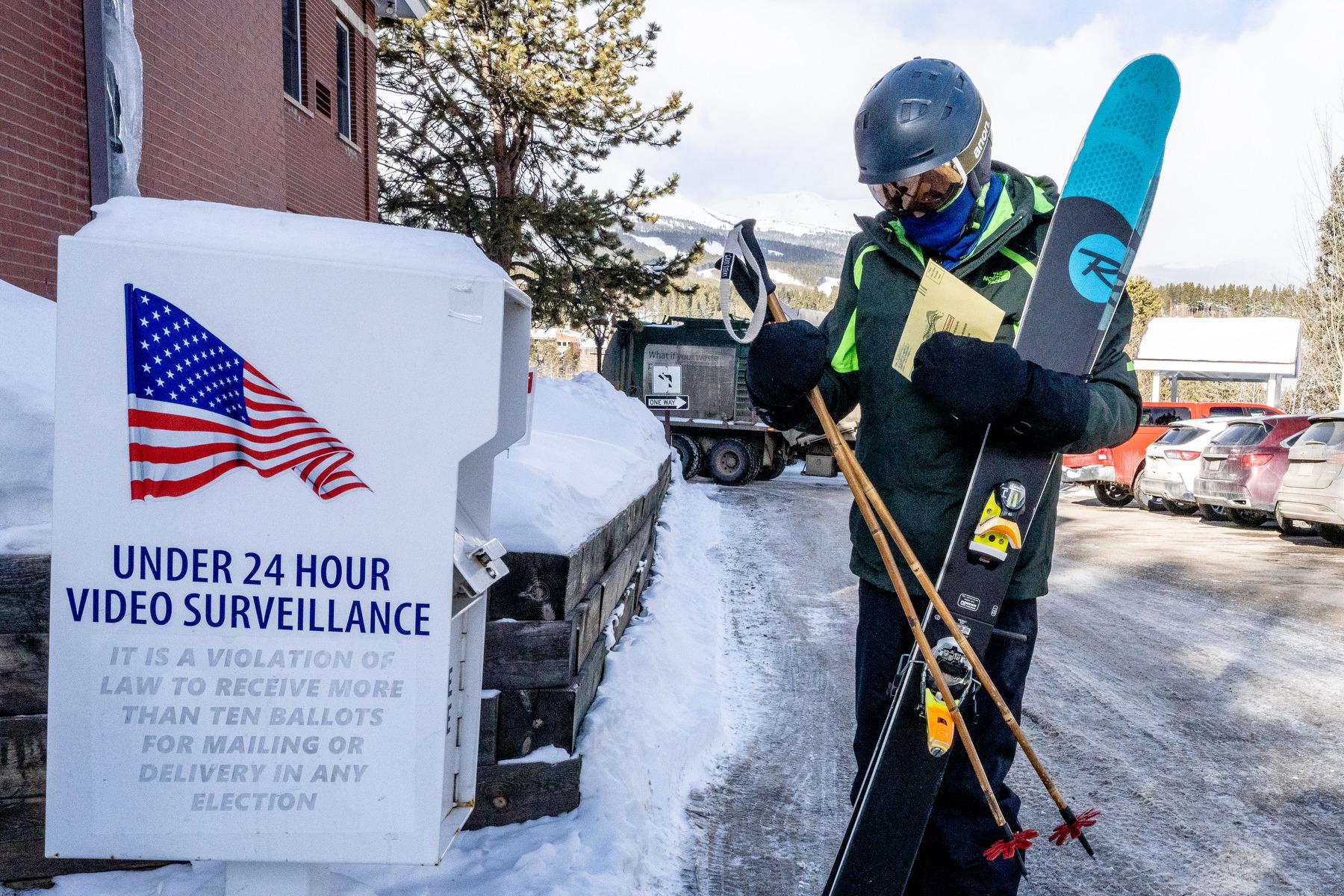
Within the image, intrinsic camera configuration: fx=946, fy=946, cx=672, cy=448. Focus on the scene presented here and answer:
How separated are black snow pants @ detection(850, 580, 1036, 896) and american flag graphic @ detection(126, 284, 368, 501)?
1243 mm

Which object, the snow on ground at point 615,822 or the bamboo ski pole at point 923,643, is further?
the snow on ground at point 615,822

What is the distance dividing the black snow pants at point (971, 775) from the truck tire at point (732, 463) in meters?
14.4

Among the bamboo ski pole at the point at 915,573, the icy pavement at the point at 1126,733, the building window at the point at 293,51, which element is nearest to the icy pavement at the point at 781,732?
the icy pavement at the point at 1126,733

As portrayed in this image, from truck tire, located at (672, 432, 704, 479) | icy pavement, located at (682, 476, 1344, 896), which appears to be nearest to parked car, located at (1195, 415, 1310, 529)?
icy pavement, located at (682, 476, 1344, 896)

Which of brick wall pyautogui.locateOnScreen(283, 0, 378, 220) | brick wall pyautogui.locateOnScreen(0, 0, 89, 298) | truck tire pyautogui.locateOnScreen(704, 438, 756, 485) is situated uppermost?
brick wall pyautogui.locateOnScreen(283, 0, 378, 220)

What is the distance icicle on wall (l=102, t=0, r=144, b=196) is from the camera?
6.18 m

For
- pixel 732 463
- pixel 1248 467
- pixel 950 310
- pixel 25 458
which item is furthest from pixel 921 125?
Answer: pixel 732 463

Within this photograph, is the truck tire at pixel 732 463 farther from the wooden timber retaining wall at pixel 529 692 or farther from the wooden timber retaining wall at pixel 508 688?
the wooden timber retaining wall at pixel 529 692

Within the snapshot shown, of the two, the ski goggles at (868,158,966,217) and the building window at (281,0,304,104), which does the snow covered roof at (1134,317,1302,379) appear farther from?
the ski goggles at (868,158,966,217)

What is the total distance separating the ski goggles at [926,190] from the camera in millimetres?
1946

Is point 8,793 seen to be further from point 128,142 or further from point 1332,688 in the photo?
point 128,142

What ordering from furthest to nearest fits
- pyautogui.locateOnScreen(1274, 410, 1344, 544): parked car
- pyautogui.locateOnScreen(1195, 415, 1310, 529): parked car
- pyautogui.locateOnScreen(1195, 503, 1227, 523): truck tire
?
1. pyautogui.locateOnScreen(1195, 503, 1227, 523): truck tire
2. pyautogui.locateOnScreen(1195, 415, 1310, 529): parked car
3. pyautogui.locateOnScreen(1274, 410, 1344, 544): parked car

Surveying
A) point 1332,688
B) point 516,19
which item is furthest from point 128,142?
point 516,19

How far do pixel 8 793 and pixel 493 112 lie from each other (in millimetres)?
18699
